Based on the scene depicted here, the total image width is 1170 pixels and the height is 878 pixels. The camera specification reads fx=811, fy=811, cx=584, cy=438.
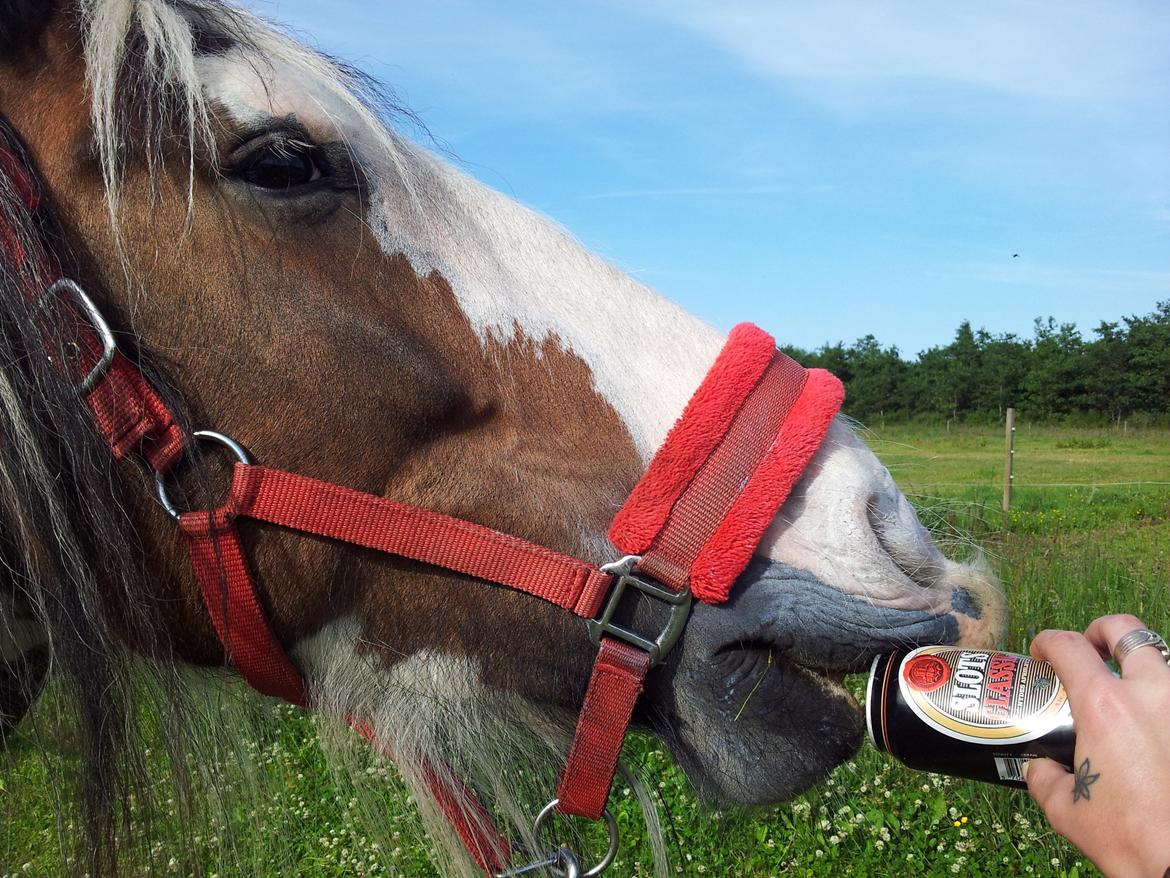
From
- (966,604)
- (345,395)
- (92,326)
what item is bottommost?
(966,604)

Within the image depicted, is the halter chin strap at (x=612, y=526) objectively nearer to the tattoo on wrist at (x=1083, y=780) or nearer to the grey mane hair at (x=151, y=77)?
the grey mane hair at (x=151, y=77)

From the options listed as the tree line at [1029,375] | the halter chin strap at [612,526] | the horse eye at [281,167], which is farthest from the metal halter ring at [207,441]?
the tree line at [1029,375]

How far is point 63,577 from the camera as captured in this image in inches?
47.1

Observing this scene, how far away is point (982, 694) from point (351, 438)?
1038mm

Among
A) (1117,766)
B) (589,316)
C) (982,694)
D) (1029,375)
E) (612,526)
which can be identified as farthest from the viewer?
(1029,375)

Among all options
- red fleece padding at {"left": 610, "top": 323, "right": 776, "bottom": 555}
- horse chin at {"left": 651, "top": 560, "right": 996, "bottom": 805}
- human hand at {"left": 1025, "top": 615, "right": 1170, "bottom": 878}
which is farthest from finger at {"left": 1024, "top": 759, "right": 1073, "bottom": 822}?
red fleece padding at {"left": 610, "top": 323, "right": 776, "bottom": 555}

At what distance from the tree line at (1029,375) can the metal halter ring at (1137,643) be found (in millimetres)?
31157

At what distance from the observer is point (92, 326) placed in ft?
3.81

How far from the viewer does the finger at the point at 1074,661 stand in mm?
1063

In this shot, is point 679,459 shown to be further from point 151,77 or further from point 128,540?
point 151,77

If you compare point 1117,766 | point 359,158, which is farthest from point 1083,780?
point 359,158

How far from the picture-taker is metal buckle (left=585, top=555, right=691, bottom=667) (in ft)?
4.28

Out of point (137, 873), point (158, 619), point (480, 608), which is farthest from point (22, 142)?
point (137, 873)

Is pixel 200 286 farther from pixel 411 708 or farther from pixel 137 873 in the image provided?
pixel 137 873
